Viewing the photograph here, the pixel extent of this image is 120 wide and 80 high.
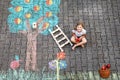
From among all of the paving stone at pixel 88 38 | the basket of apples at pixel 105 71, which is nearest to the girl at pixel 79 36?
the paving stone at pixel 88 38

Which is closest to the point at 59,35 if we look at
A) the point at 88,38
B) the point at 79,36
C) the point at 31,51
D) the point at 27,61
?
the point at 79,36

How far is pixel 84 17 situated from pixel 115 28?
1100 millimetres

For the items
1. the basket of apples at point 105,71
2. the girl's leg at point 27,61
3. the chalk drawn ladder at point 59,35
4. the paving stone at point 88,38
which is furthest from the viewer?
the chalk drawn ladder at point 59,35

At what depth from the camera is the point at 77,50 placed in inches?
361

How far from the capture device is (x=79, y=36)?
9.15 metres

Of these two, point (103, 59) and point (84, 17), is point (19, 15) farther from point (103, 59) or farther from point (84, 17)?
point (103, 59)

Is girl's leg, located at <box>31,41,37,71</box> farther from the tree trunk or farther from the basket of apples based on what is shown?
the basket of apples

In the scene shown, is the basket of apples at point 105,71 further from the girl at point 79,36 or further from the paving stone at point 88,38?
the girl at point 79,36

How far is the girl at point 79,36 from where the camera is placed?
29.7 feet

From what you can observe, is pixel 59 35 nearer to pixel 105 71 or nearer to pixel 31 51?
pixel 31 51

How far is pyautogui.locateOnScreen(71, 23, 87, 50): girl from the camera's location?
906cm

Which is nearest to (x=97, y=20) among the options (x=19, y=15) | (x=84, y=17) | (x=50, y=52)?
(x=84, y=17)

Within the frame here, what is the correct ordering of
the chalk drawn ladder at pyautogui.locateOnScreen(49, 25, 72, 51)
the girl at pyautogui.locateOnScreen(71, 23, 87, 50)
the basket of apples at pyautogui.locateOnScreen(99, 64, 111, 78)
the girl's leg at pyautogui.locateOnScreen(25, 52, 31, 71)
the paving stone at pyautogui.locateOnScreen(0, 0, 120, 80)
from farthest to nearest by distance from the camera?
the chalk drawn ladder at pyautogui.locateOnScreen(49, 25, 72, 51) < the girl at pyautogui.locateOnScreen(71, 23, 87, 50) < the paving stone at pyautogui.locateOnScreen(0, 0, 120, 80) < the girl's leg at pyautogui.locateOnScreen(25, 52, 31, 71) < the basket of apples at pyautogui.locateOnScreen(99, 64, 111, 78)

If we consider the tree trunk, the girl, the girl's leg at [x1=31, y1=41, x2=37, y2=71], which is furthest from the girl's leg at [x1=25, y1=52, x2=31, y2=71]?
the girl
